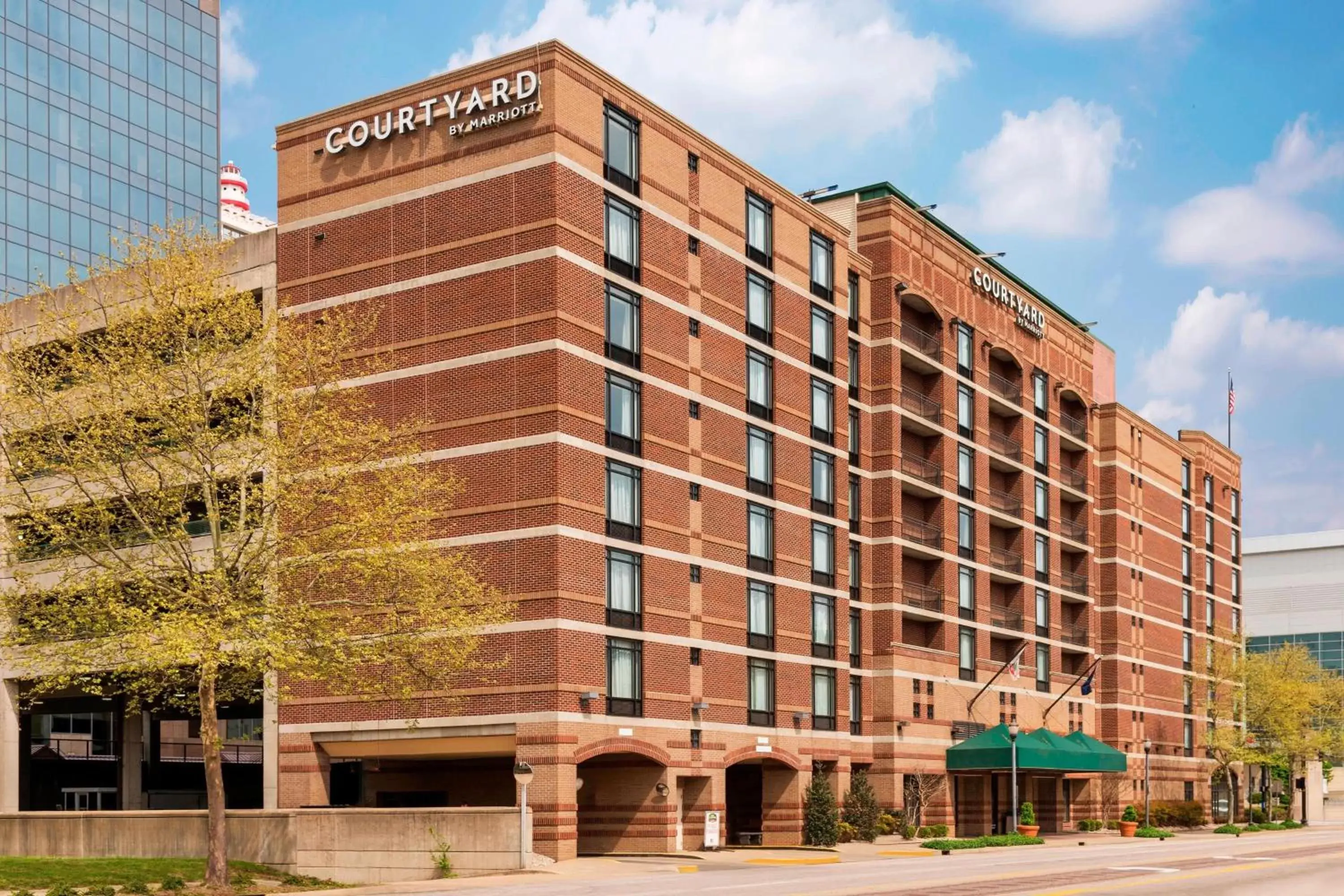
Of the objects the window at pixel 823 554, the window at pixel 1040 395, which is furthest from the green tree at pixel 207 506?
the window at pixel 1040 395

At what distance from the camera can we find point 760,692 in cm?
6056

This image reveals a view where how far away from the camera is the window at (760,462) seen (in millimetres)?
60781

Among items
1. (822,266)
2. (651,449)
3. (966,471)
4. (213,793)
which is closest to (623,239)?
(651,449)

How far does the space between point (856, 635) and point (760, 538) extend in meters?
11.3

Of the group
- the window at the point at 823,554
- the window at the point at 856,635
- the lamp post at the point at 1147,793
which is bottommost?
the lamp post at the point at 1147,793

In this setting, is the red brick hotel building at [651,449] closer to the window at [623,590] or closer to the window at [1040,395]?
the window at [623,590]

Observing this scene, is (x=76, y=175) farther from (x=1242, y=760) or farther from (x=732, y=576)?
(x=1242, y=760)

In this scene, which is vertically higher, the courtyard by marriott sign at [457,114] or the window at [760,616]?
the courtyard by marriott sign at [457,114]

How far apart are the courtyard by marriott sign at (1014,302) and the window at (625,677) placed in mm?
32951

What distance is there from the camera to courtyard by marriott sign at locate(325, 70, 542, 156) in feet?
171

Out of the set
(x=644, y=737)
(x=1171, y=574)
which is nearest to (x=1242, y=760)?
(x=1171, y=574)

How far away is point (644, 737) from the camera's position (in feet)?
174

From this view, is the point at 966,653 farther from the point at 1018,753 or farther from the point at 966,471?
Answer: the point at 966,471

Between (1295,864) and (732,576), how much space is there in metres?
20.6
